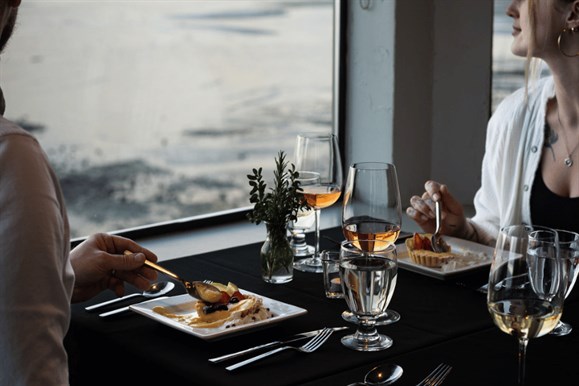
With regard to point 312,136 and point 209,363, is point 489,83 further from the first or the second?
point 209,363

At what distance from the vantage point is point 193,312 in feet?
4.89

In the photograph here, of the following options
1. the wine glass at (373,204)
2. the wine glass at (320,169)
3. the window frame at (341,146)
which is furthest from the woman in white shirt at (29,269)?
the window frame at (341,146)

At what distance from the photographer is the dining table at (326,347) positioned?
4.05 ft

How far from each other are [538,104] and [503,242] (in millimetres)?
1302

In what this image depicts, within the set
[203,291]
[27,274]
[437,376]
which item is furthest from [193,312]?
[27,274]

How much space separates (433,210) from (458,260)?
8.8 inches

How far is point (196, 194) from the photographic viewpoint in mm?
3404

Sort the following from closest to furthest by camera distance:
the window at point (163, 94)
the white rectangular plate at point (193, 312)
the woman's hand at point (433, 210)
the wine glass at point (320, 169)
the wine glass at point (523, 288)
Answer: the wine glass at point (523, 288), the white rectangular plate at point (193, 312), the wine glass at point (320, 169), the woman's hand at point (433, 210), the window at point (163, 94)

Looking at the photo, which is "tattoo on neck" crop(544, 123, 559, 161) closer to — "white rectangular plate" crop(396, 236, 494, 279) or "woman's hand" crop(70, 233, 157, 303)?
"white rectangular plate" crop(396, 236, 494, 279)

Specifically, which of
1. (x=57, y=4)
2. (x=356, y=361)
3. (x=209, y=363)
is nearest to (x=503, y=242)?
(x=356, y=361)

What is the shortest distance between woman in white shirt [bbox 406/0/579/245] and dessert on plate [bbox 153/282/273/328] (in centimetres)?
72

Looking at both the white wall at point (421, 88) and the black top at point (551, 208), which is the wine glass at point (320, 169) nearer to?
the black top at point (551, 208)

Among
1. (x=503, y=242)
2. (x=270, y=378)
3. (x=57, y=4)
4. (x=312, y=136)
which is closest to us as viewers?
(x=503, y=242)

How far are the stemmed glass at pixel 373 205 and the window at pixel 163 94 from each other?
1664mm
